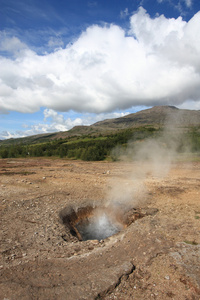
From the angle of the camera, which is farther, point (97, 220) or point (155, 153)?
point (155, 153)

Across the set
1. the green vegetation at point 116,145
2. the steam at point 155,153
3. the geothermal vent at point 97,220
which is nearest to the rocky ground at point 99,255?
the geothermal vent at point 97,220

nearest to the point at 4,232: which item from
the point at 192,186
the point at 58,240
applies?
the point at 58,240

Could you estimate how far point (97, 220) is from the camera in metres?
8.14

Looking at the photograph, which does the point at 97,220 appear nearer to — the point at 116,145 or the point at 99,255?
the point at 99,255

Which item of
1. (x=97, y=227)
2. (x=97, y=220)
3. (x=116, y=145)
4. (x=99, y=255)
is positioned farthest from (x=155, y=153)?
(x=116, y=145)

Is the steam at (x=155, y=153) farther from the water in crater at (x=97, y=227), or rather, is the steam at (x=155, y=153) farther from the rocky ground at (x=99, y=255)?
the water in crater at (x=97, y=227)

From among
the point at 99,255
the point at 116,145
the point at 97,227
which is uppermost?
the point at 116,145

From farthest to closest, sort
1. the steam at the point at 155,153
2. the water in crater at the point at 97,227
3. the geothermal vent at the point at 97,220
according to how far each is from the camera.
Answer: the steam at the point at 155,153
the geothermal vent at the point at 97,220
the water in crater at the point at 97,227

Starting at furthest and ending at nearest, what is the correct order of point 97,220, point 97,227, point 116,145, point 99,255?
point 116,145 → point 97,220 → point 97,227 → point 99,255

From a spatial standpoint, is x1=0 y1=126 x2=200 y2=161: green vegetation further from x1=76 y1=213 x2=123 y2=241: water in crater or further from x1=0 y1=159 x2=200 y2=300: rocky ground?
x1=76 y1=213 x2=123 y2=241: water in crater

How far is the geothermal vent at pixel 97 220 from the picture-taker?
7093 mm

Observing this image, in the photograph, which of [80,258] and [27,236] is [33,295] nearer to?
[80,258]

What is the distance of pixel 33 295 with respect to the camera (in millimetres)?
3342

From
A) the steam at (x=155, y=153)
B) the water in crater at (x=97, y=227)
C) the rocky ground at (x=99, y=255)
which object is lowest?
the water in crater at (x=97, y=227)
